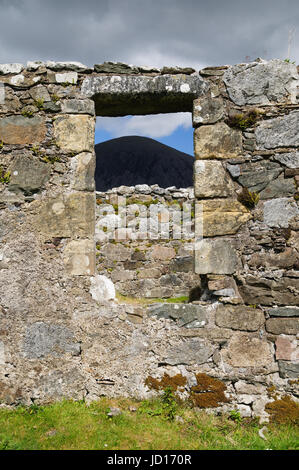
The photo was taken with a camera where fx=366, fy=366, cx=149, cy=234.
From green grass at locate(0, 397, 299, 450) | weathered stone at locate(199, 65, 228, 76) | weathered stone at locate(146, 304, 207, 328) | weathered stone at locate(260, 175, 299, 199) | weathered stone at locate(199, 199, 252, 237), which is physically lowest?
green grass at locate(0, 397, 299, 450)

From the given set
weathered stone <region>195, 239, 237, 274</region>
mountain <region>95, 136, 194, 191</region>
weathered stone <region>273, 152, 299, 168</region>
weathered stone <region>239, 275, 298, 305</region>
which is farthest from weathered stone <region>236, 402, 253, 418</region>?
mountain <region>95, 136, 194, 191</region>

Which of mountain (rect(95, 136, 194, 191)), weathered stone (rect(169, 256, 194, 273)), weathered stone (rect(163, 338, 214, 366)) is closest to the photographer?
weathered stone (rect(163, 338, 214, 366))

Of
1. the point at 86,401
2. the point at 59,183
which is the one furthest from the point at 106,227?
the point at 86,401

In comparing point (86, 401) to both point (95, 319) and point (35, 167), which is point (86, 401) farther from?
point (35, 167)

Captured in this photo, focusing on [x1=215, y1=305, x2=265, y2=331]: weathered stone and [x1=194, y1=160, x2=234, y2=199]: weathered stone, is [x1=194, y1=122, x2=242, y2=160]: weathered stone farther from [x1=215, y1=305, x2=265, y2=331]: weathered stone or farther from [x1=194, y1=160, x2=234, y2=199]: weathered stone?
[x1=215, y1=305, x2=265, y2=331]: weathered stone

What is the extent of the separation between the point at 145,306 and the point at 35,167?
1.58 m

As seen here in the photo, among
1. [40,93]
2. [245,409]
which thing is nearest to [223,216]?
[245,409]

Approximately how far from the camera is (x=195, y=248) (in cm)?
323

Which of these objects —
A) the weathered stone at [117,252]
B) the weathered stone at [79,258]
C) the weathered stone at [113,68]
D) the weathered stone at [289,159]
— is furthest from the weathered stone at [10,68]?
the weathered stone at [117,252]

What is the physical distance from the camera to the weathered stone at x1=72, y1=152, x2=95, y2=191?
3275 mm

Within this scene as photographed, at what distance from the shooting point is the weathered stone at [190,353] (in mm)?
3088

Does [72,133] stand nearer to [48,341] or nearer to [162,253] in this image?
[48,341]

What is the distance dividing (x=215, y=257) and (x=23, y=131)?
206cm

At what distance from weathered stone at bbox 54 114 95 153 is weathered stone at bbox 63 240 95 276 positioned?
85cm
